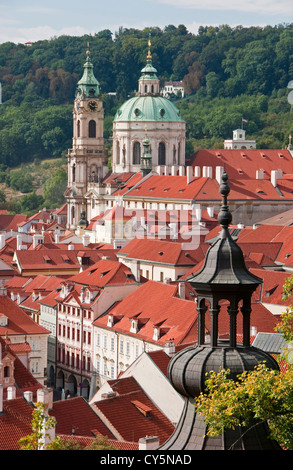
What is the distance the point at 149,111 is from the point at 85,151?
8131 mm

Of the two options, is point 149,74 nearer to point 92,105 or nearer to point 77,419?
point 92,105

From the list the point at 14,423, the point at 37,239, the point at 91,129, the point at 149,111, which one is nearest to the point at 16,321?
the point at 14,423

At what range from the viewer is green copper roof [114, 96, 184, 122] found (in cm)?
13775

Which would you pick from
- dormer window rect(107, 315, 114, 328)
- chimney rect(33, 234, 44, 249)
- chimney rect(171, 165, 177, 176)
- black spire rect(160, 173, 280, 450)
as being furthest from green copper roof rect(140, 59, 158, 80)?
black spire rect(160, 173, 280, 450)

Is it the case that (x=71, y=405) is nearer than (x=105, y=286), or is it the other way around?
(x=71, y=405)

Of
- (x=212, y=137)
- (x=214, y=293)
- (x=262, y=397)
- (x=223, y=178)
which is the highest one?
(x=223, y=178)

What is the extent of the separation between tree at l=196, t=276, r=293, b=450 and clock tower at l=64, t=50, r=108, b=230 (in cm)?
12000

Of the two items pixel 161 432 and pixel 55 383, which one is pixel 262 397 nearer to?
pixel 161 432

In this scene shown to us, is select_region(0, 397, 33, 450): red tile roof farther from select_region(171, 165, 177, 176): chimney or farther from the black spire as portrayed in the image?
select_region(171, 165, 177, 176): chimney

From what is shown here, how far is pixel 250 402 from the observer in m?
13.5

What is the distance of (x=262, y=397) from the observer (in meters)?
13.6

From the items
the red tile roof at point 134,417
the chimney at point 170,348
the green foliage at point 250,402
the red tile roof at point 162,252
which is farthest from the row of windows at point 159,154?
the green foliage at point 250,402
